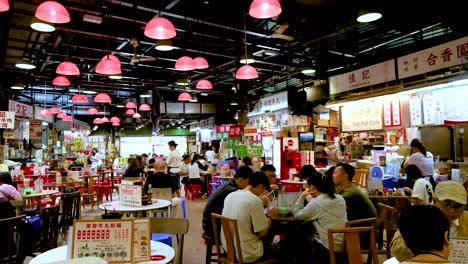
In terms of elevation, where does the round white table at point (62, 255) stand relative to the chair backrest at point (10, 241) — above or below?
above

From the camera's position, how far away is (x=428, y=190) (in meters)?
5.72

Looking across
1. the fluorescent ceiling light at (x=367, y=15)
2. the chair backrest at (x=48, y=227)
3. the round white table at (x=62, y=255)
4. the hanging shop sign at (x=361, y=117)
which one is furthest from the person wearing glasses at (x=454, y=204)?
the hanging shop sign at (x=361, y=117)

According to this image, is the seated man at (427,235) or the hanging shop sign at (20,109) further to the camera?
the hanging shop sign at (20,109)

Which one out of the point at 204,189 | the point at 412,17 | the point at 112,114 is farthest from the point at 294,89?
the point at 112,114

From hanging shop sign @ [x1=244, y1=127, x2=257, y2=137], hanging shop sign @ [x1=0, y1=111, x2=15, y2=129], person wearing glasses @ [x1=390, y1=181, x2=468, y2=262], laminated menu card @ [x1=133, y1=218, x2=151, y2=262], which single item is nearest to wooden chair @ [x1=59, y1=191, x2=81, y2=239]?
laminated menu card @ [x1=133, y1=218, x2=151, y2=262]

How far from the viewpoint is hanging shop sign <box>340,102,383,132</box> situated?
988cm

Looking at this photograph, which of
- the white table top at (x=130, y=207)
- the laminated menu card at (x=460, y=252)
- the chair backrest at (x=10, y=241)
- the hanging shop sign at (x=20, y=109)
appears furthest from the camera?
the hanging shop sign at (x=20, y=109)

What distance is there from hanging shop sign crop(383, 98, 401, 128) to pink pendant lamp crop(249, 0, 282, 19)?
18.8ft

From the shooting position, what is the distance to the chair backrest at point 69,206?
590 cm

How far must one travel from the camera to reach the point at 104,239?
2457 mm

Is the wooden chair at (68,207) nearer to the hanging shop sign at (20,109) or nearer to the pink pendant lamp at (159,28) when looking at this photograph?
the pink pendant lamp at (159,28)

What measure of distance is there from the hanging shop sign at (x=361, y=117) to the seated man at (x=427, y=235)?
8.52m

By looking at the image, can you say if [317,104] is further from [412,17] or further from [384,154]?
[412,17]

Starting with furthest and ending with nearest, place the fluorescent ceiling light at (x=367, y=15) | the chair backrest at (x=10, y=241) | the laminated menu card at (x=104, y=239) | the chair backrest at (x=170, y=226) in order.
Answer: the fluorescent ceiling light at (x=367, y=15)
the chair backrest at (x=10, y=241)
the chair backrest at (x=170, y=226)
the laminated menu card at (x=104, y=239)
